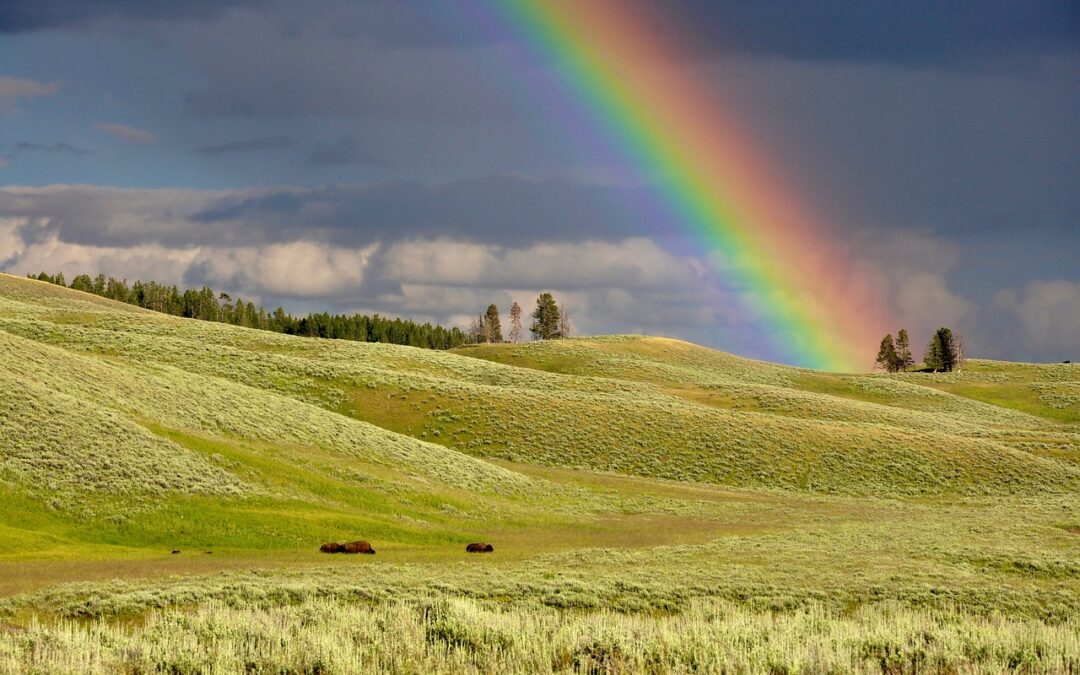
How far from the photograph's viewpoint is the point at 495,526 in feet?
162

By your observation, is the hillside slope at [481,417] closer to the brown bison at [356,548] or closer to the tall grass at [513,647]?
the brown bison at [356,548]

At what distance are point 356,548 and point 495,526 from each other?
43.9 feet

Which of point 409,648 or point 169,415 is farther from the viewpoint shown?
point 169,415

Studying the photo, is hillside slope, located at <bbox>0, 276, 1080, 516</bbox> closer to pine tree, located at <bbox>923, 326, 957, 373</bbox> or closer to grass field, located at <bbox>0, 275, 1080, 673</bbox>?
grass field, located at <bbox>0, 275, 1080, 673</bbox>

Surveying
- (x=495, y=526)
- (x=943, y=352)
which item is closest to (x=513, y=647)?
(x=495, y=526)

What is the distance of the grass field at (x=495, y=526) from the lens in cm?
1830

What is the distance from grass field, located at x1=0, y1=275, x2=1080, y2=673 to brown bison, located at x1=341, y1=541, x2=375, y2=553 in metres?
0.88

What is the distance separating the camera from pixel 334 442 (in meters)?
60.5

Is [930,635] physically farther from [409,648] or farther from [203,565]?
[203,565]

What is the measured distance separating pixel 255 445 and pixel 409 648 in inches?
1524

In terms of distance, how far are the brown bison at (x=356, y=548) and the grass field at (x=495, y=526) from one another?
878 millimetres

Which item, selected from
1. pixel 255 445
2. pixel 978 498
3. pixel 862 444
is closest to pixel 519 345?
pixel 862 444

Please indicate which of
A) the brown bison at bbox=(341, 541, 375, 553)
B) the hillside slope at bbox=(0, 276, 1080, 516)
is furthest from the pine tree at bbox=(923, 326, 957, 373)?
the brown bison at bbox=(341, 541, 375, 553)

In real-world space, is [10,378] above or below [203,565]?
above
